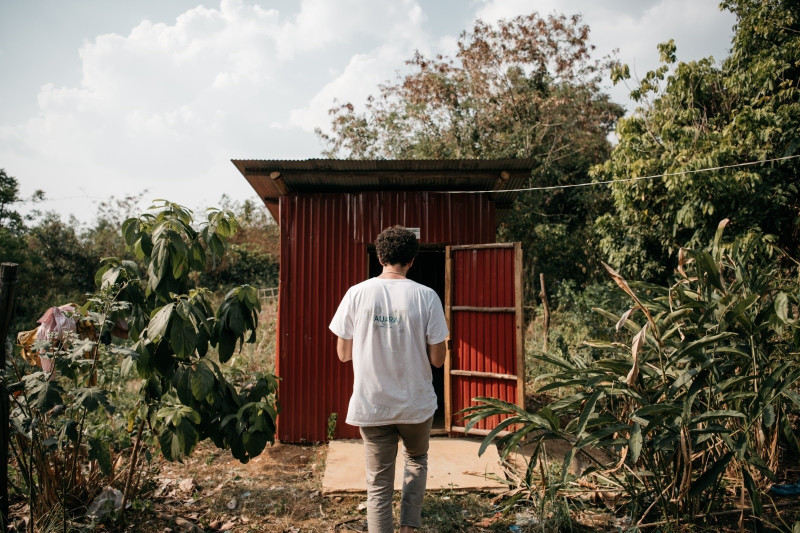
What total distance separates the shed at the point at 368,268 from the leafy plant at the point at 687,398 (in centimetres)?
157

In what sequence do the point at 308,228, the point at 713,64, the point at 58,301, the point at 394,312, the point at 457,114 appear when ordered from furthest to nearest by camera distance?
the point at 457,114 < the point at 58,301 < the point at 713,64 < the point at 308,228 < the point at 394,312

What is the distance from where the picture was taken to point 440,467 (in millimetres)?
4398

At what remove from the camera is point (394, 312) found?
8.46ft

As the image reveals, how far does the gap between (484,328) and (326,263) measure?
6.17 feet

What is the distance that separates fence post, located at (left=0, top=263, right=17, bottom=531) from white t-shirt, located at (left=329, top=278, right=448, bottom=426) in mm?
1847

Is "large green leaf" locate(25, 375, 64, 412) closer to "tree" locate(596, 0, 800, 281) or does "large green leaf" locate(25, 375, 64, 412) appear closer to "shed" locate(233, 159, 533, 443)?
"shed" locate(233, 159, 533, 443)

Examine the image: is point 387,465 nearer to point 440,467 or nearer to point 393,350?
point 393,350

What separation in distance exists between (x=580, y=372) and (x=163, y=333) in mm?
2737

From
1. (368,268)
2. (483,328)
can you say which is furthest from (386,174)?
(483,328)

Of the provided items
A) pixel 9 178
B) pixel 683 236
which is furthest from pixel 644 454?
pixel 9 178

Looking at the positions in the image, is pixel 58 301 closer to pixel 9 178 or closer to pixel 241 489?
pixel 9 178

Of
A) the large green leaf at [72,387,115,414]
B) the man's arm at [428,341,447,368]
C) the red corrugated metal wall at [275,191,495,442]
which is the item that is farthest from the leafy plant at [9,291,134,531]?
the red corrugated metal wall at [275,191,495,442]

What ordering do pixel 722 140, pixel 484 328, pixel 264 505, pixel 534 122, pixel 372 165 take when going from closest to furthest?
1. pixel 264 505
2. pixel 372 165
3. pixel 484 328
4. pixel 722 140
5. pixel 534 122

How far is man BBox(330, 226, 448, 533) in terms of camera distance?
2.54 m
